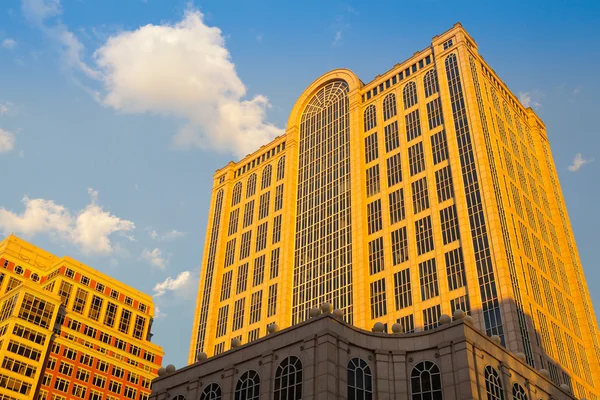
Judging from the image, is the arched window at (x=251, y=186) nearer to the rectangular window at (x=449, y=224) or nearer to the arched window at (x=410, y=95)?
the arched window at (x=410, y=95)

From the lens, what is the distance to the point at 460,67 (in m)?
101

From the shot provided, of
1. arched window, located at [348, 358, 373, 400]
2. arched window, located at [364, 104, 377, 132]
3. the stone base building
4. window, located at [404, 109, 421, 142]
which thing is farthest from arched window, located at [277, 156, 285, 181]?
arched window, located at [348, 358, 373, 400]

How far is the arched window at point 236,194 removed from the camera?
131 meters

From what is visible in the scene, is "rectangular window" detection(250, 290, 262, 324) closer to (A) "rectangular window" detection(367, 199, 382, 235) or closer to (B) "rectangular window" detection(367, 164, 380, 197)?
(A) "rectangular window" detection(367, 199, 382, 235)

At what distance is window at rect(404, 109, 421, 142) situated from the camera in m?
102

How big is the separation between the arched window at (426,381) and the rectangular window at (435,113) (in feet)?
192

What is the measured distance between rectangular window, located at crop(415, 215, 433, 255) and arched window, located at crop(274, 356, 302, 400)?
46.1 metres

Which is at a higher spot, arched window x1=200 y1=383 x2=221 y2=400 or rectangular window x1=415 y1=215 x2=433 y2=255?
rectangular window x1=415 y1=215 x2=433 y2=255

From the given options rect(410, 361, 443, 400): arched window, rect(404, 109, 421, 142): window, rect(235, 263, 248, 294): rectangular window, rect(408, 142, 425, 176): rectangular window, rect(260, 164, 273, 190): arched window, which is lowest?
rect(410, 361, 443, 400): arched window

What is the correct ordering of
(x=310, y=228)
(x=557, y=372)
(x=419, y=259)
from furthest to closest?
(x=310, y=228) < (x=419, y=259) < (x=557, y=372)

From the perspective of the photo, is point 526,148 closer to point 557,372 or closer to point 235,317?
point 557,372

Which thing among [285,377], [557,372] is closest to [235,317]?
[557,372]

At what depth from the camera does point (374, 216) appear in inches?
3984

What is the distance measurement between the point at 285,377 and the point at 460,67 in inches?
2661
